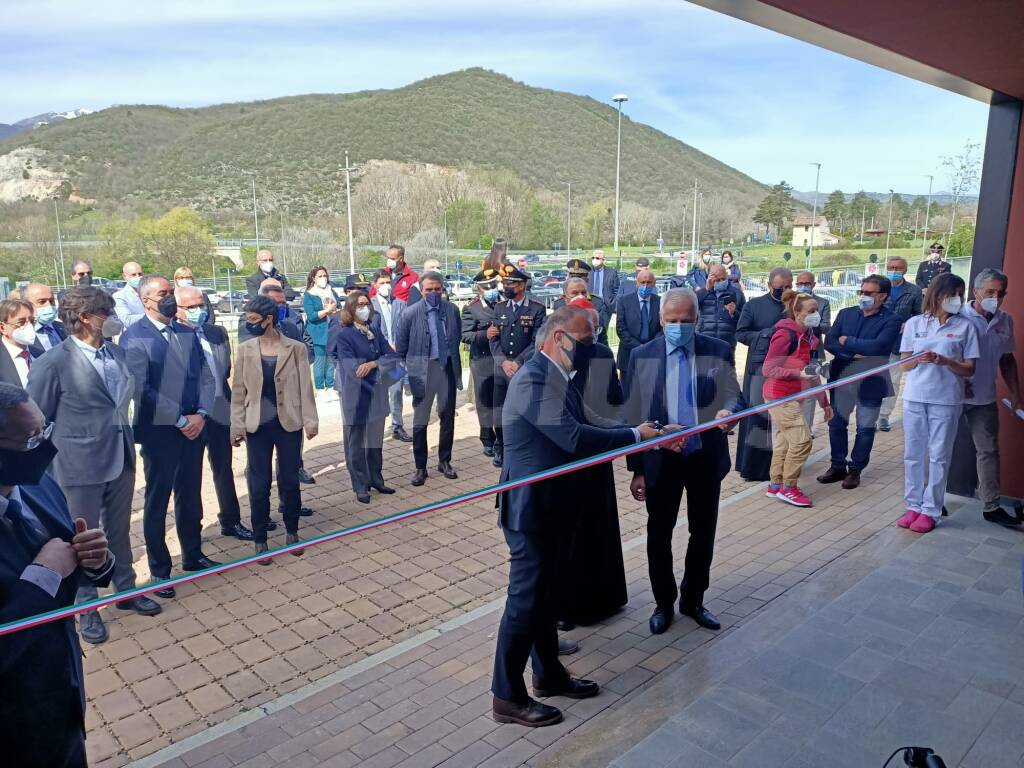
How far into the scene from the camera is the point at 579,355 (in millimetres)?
3396

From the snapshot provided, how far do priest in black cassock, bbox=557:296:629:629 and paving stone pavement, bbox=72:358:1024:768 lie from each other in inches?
5.1

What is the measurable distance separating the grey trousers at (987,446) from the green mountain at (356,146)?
14.6 ft

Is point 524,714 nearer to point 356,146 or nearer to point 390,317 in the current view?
point 390,317

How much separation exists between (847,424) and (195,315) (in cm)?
573

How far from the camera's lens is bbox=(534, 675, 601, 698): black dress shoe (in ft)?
11.0

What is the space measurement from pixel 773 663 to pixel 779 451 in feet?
9.94

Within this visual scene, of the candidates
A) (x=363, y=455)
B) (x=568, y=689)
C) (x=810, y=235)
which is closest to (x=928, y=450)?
(x=568, y=689)

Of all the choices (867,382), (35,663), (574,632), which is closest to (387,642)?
(574,632)

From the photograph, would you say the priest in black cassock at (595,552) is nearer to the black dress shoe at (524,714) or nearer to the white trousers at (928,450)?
the black dress shoe at (524,714)

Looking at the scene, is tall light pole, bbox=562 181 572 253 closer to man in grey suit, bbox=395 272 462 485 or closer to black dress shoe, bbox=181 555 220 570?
man in grey suit, bbox=395 272 462 485

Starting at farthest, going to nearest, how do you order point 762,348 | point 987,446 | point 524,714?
point 762,348 < point 987,446 < point 524,714

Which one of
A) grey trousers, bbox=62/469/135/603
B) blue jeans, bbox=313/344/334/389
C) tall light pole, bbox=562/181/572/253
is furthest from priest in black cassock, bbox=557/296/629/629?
tall light pole, bbox=562/181/572/253

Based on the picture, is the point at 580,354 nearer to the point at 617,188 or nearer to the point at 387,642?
the point at 387,642

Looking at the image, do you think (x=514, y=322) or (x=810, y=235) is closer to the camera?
(x=514, y=322)
